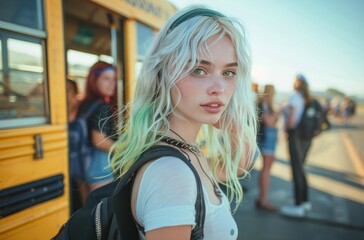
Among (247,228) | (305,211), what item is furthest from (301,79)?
(247,228)

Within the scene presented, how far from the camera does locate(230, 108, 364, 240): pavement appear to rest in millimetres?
3150

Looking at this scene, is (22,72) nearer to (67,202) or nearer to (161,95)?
(67,202)

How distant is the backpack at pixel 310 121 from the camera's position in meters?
3.59

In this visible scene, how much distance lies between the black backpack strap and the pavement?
0.82m

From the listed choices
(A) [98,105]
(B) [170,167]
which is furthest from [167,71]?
(A) [98,105]

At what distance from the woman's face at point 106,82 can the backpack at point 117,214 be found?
1.91 metres

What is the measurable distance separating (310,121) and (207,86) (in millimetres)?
3047

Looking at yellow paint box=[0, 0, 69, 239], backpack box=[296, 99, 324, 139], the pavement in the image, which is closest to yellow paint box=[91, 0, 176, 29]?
yellow paint box=[0, 0, 69, 239]

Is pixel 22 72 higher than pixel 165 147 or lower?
higher

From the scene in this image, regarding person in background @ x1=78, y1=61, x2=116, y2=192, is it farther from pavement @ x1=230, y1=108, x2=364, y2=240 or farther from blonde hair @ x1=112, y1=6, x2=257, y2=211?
blonde hair @ x1=112, y1=6, x2=257, y2=211

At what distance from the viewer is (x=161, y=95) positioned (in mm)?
1025

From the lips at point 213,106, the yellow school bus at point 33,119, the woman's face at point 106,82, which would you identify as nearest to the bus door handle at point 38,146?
the yellow school bus at point 33,119

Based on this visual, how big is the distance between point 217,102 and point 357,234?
3.13 m

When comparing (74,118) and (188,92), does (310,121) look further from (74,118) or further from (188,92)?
(188,92)
